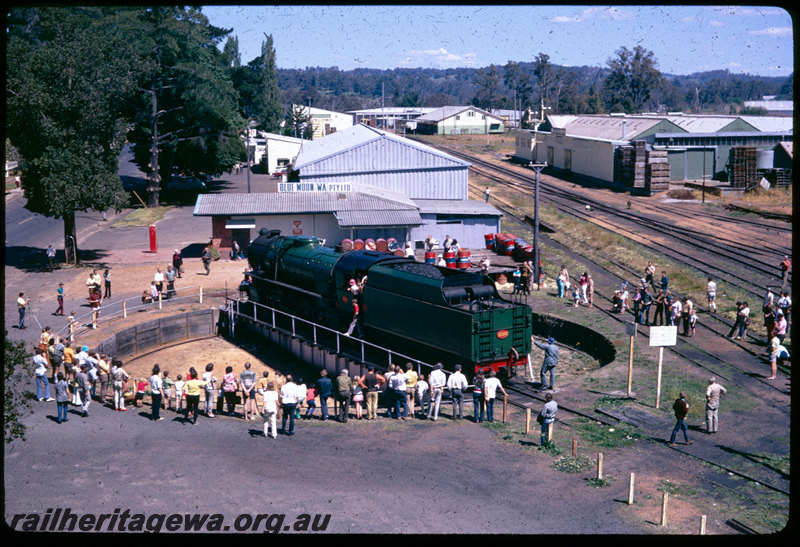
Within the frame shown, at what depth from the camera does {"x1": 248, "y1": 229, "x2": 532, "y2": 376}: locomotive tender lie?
2489 cm

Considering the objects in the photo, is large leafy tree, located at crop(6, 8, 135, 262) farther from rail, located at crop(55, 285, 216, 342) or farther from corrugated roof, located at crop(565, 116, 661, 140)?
corrugated roof, located at crop(565, 116, 661, 140)

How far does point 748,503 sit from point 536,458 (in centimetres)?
495

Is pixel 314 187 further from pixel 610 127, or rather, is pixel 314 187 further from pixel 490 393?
pixel 610 127

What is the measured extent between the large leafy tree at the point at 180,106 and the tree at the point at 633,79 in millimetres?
85063

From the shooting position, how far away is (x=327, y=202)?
163 feet

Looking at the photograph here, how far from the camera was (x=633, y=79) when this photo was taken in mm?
136125

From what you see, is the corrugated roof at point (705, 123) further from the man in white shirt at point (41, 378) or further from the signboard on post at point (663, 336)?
the man in white shirt at point (41, 378)

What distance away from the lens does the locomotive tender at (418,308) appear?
2489cm

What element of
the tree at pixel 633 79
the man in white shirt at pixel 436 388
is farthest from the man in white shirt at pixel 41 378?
the tree at pixel 633 79

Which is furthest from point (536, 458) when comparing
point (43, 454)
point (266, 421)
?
point (43, 454)

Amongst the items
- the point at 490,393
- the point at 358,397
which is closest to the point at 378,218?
the point at 358,397

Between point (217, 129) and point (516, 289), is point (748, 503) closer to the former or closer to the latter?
point (516, 289)
